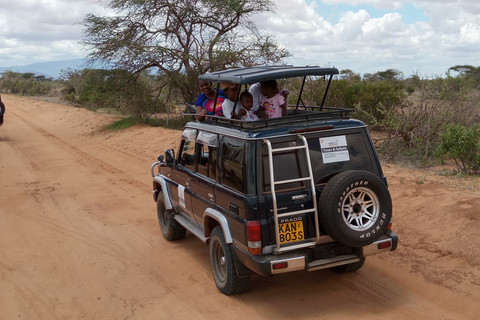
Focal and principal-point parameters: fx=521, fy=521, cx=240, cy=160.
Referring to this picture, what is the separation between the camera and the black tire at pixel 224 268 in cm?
548

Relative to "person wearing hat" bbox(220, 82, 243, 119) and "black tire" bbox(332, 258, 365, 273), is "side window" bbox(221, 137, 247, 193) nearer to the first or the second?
"person wearing hat" bbox(220, 82, 243, 119)

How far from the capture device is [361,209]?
505cm

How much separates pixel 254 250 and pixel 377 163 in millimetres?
1586

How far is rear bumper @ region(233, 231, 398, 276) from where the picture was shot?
16.0 feet

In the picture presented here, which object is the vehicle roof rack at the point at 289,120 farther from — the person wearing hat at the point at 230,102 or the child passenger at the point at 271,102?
the child passenger at the point at 271,102

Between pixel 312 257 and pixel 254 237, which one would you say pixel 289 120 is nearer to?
pixel 254 237

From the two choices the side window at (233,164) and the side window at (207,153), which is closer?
the side window at (233,164)

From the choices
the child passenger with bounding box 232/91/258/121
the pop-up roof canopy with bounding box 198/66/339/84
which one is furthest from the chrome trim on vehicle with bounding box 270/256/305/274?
the child passenger with bounding box 232/91/258/121

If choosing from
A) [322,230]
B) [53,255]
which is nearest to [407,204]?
[322,230]

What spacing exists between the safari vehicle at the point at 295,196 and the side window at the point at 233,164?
0.01 m

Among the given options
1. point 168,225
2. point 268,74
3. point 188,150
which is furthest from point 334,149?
point 168,225

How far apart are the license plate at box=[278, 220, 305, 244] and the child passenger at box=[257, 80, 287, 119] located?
2.04m

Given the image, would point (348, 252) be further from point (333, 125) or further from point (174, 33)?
point (174, 33)

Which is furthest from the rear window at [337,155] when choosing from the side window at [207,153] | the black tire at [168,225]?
the black tire at [168,225]
